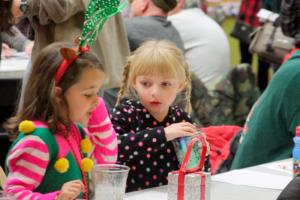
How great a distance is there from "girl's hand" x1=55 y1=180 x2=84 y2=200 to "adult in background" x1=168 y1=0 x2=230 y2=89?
4232 mm

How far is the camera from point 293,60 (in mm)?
3770

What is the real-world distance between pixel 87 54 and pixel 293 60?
61.9 inches

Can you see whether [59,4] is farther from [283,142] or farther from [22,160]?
[22,160]

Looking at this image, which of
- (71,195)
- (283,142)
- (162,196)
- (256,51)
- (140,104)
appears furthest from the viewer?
(256,51)

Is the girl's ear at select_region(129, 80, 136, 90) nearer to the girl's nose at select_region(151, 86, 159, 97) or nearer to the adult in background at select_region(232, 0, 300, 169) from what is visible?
the girl's nose at select_region(151, 86, 159, 97)

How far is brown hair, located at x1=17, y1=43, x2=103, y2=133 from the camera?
94.0 inches

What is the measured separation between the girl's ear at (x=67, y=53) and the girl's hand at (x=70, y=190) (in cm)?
41

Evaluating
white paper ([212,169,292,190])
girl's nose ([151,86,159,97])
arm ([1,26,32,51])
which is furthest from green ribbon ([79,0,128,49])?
arm ([1,26,32,51])

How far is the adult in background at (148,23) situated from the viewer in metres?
5.03

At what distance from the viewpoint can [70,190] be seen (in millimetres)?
2176

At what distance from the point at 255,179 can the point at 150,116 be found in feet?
1.56

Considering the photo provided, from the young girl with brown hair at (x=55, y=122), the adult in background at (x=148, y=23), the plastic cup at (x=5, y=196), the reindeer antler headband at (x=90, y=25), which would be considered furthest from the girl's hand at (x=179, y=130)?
the adult in background at (x=148, y=23)

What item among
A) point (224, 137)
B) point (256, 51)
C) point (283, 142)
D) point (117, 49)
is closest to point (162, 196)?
point (283, 142)

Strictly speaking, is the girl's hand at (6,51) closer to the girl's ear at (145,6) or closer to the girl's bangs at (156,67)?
the girl's ear at (145,6)
